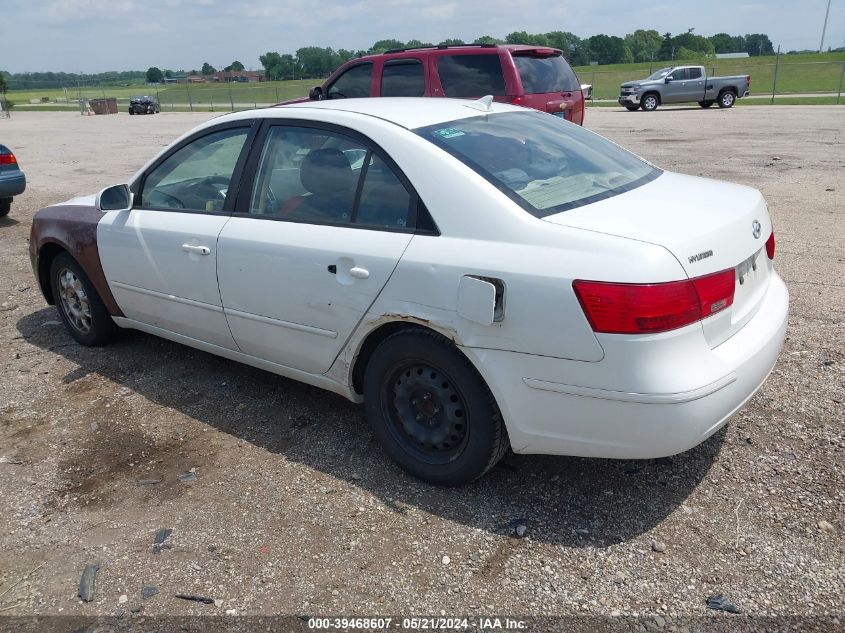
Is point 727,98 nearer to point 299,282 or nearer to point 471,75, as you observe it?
point 471,75

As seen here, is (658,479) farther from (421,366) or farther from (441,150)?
(441,150)

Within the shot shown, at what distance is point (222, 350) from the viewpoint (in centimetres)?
415

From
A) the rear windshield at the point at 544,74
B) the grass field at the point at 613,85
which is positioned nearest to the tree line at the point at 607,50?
the grass field at the point at 613,85

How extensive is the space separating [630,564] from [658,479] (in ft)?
2.09

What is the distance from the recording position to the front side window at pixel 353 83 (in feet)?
34.1

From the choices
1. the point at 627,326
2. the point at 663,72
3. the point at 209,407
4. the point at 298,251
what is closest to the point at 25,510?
the point at 209,407

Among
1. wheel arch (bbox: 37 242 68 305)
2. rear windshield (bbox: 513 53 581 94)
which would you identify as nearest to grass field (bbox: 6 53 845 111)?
rear windshield (bbox: 513 53 581 94)

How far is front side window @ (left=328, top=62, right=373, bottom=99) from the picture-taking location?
1038 cm

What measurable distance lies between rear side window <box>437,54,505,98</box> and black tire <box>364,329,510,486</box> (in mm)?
6996

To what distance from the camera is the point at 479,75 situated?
9.60m

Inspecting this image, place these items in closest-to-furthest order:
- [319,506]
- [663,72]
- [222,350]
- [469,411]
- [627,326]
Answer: [627,326] < [469,411] < [319,506] < [222,350] < [663,72]

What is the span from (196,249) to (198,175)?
2.04 ft

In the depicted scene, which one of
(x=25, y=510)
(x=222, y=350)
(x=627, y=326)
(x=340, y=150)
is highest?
(x=340, y=150)

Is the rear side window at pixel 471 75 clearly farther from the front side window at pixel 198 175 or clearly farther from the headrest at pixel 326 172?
the headrest at pixel 326 172
